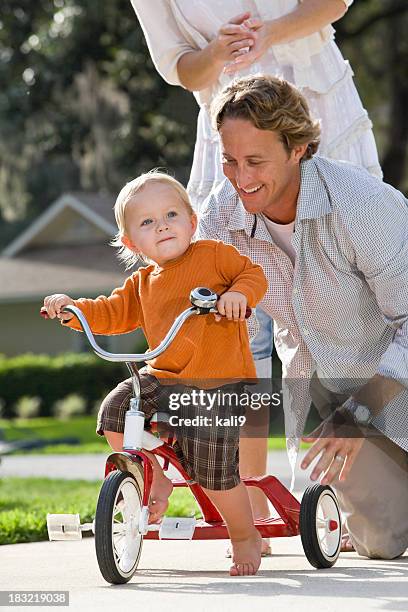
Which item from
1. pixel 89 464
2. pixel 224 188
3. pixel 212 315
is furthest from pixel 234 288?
pixel 89 464

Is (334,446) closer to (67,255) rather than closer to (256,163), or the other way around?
(256,163)

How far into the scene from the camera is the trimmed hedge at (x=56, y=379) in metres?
25.2

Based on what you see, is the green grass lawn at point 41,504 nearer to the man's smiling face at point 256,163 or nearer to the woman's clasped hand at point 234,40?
the man's smiling face at point 256,163

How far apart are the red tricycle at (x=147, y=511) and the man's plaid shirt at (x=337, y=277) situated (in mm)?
404

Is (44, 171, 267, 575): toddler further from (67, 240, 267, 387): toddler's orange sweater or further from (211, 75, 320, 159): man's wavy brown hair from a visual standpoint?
(211, 75, 320, 159): man's wavy brown hair

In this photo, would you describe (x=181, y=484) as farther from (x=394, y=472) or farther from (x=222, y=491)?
(x=394, y=472)

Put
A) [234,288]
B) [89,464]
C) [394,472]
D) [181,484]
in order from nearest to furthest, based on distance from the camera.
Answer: [234,288], [181,484], [394,472], [89,464]

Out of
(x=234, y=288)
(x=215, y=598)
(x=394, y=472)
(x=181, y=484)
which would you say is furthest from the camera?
(x=394, y=472)

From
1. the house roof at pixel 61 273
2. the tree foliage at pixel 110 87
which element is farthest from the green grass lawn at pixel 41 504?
the house roof at pixel 61 273

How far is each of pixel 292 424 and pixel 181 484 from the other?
607 mm

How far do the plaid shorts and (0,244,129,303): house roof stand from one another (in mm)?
22430

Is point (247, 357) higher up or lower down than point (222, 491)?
higher up

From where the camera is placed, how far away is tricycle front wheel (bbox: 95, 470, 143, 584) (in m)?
3.58

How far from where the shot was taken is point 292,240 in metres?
4.27
